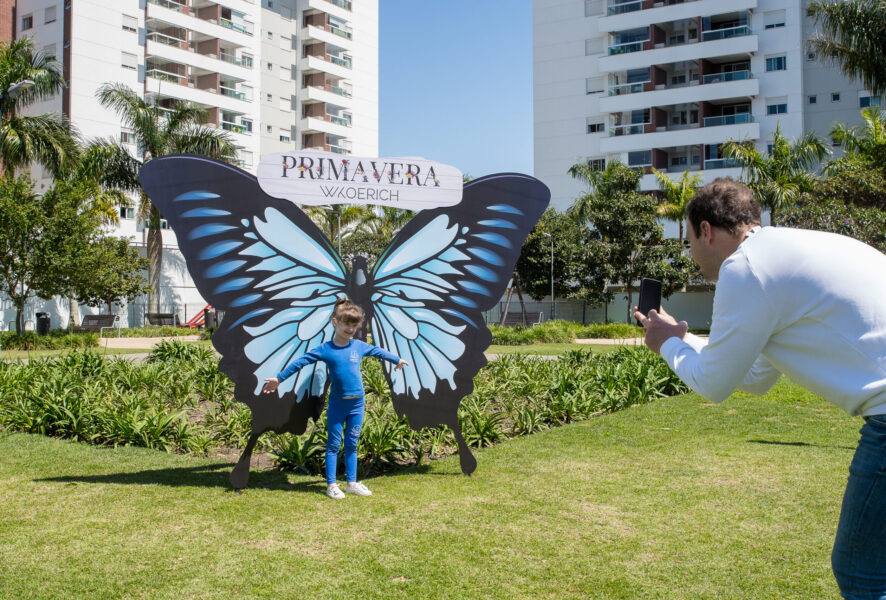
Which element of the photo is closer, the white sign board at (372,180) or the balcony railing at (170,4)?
the white sign board at (372,180)

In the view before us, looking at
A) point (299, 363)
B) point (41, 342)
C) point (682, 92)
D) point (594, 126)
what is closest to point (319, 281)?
point (299, 363)

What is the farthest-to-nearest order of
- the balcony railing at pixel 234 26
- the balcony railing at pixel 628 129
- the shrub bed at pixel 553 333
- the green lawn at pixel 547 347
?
the balcony railing at pixel 234 26
the balcony railing at pixel 628 129
the shrub bed at pixel 553 333
the green lawn at pixel 547 347

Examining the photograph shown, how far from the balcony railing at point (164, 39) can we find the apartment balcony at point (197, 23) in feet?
2.71

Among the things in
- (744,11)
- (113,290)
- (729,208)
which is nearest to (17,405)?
(729,208)

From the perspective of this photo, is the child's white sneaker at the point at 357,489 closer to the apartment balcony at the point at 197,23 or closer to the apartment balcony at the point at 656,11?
the apartment balcony at the point at 197,23

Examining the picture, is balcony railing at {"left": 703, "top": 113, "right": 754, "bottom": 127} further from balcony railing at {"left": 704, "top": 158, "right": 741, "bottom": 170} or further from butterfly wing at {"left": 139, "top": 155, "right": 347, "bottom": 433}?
butterfly wing at {"left": 139, "top": 155, "right": 347, "bottom": 433}

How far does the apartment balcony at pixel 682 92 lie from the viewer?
153ft

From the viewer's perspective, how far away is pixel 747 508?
5.80 metres

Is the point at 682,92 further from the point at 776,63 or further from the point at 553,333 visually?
the point at 553,333

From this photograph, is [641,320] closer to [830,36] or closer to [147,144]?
[830,36]

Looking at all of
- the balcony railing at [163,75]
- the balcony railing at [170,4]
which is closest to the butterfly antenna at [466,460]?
the balcony railing at [163,75]

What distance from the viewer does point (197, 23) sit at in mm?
48094

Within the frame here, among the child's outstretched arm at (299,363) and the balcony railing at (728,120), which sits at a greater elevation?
the balcony railing at (728,120)

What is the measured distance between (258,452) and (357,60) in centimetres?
5905
